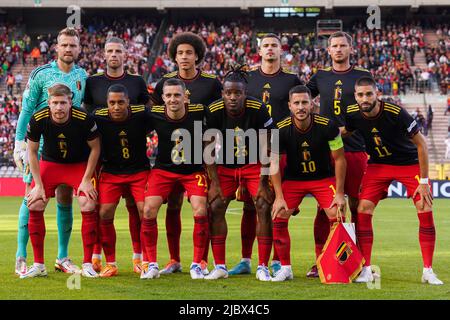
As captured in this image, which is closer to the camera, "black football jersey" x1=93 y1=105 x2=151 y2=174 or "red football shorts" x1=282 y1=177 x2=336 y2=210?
→ "red football shorts" x1=282 y1=177 x2=336 y2=210

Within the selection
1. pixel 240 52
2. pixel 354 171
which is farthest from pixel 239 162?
pixel 240 52

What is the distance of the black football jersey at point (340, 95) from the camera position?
30.2 ft

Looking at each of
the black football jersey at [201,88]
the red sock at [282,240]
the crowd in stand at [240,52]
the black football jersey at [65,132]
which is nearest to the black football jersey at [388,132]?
the red sock at [282,240]

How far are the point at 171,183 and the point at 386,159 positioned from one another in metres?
2.26

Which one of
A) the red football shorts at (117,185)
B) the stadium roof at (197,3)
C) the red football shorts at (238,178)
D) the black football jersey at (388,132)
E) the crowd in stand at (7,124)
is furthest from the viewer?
the stadium roof at (197,3)

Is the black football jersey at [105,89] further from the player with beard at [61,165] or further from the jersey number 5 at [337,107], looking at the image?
the jersey number 5 at [337,107]

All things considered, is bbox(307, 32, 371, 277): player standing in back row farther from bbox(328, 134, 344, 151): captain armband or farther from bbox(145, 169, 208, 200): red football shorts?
bbox(145, 169, 208, 200): red football shorts

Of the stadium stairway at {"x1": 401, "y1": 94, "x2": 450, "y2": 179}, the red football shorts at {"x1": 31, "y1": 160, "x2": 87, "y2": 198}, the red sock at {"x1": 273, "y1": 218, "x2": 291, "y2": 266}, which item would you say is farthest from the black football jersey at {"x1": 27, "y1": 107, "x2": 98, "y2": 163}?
the stadium stairway at {"x1": 401, "y1": 94, "x2": 450, "y2": 179}

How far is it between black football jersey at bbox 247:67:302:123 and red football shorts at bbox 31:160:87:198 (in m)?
2.08

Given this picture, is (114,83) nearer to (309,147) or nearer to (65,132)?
(65,132)

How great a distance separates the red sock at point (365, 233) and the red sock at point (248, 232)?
4.37 ft

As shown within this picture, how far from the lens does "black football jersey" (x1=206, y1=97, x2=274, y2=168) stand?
8758 mm

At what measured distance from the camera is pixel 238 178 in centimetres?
895
